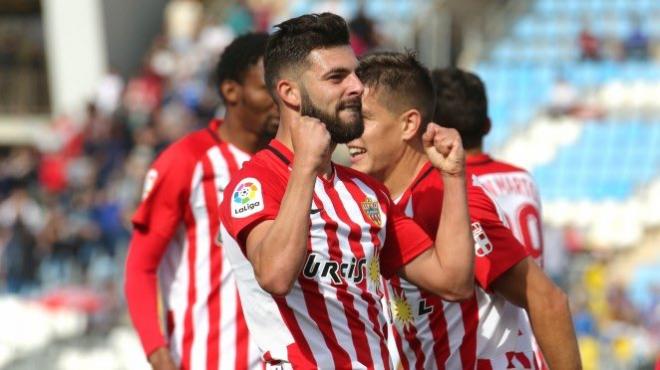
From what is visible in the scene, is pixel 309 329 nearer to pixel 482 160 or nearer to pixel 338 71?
pixel 338 71

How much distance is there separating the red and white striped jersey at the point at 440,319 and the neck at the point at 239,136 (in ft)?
4.04

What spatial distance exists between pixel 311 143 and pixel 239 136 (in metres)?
1.95

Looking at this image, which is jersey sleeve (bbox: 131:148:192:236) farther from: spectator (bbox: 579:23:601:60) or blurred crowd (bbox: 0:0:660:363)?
spectator (bbox: 579:23:601:60)

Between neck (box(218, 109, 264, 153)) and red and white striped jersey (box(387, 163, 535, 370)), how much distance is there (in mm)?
1232

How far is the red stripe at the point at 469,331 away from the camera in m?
4.99

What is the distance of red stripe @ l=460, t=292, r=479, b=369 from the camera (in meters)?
4.99

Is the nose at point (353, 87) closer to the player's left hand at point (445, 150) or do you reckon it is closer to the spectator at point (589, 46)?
the player's left hand at point (445, 150)

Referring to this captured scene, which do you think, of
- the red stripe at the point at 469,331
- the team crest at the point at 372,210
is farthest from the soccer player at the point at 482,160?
the team crest at the point at 372,210

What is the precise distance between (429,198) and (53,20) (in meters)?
19.7

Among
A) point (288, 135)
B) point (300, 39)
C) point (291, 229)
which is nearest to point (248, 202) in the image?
point (291, 229)

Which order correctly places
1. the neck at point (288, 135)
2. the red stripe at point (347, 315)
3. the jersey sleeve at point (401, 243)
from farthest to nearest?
1. the jersey sleeve at point (401, 243)
2. the neck at point (288, 135)
3. the red stripe at point (347, 315)

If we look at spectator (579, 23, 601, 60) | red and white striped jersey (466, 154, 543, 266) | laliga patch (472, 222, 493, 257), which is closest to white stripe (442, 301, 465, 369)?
laliga patch (472, 222, 493, 257)

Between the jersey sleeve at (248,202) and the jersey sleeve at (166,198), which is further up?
the jersey sleeve at (248,202)

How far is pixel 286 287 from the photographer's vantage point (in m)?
4.03
